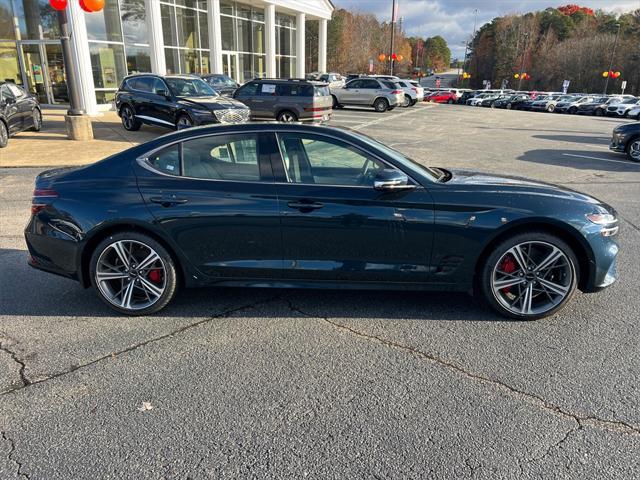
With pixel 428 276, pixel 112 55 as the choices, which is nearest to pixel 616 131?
pixel 428 276

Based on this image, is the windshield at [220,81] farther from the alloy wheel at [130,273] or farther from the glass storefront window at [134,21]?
the alloy wheel at [130,273]

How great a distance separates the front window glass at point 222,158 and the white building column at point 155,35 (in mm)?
21036

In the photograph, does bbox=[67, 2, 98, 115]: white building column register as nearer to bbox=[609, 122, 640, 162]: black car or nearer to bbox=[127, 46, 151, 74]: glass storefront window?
bbox=[127, 46, 151, 74]: glass storefront window

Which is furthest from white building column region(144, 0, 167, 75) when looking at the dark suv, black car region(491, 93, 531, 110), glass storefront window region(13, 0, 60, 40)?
black car region(491, 93, 531, 110)

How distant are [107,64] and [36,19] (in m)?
3.95

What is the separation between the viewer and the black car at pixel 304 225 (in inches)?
144

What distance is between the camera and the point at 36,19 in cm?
2069

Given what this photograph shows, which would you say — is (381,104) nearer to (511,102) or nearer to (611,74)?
(511,102)

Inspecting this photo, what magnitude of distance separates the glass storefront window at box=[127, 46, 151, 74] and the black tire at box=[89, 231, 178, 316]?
20.8 m

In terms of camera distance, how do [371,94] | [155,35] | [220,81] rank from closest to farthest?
1. [220,81]
2. [155,35]
3. [371,94]

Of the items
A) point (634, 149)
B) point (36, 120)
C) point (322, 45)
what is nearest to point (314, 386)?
point (634, 149)

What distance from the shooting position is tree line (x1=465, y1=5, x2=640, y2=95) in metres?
71.2

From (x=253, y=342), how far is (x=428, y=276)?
1478mm

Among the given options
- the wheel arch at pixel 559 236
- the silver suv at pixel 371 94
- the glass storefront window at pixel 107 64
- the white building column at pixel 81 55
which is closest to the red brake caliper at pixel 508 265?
the wheel arch at pixel 559 236
